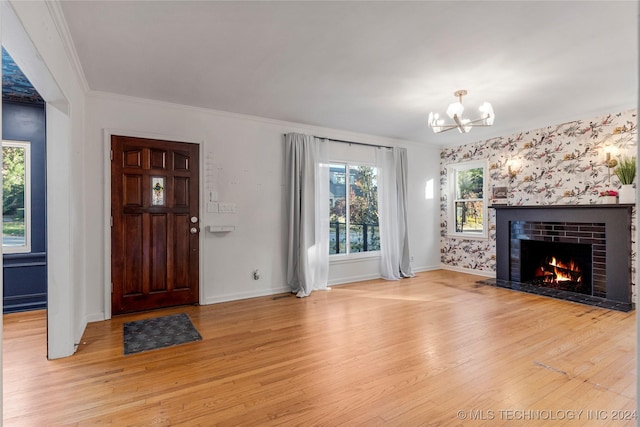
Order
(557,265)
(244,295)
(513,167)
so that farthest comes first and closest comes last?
(513,167) → (557,265) → (244,295)

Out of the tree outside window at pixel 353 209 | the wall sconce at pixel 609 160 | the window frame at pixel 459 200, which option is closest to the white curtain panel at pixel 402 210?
the tree outside window at pixel 353 209

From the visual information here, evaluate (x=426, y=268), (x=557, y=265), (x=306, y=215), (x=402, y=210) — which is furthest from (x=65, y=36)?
(x=557, y=265)

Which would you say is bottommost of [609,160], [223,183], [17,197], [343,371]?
[343,371]

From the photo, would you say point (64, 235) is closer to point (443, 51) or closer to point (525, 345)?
point (443, 51)

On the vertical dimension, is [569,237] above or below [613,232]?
below

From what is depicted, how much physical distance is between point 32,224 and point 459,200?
6945mm

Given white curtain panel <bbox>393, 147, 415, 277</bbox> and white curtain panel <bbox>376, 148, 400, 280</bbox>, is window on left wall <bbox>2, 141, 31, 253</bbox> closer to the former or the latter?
white curtain panel <bbox>376, 148, 400, 280</bbox>

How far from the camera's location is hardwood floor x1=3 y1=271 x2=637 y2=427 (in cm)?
205

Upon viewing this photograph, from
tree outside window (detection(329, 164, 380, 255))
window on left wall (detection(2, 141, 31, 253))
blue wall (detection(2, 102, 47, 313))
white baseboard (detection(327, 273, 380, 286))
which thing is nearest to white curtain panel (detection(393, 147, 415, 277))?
tree outside window (detection(329, 164, 380, 255))

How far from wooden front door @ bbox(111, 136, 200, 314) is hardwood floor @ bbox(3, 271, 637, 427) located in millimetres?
340

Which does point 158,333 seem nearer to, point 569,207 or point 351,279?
point 351,279

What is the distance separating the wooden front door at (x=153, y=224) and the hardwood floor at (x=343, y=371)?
0.34m

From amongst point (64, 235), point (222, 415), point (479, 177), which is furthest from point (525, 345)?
point (64, 235)

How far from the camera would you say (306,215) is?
195 inches
